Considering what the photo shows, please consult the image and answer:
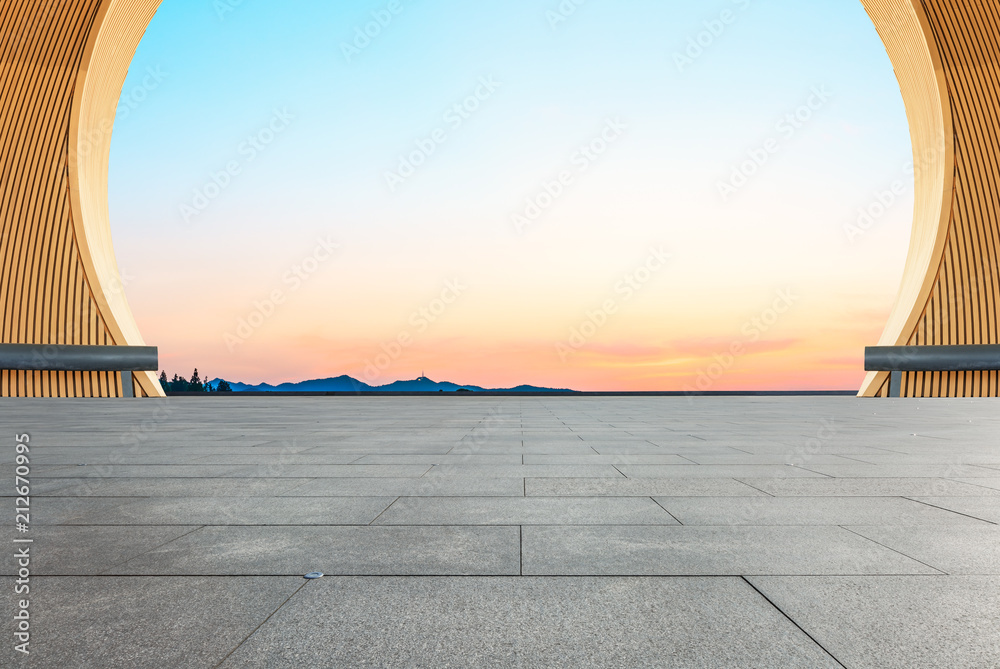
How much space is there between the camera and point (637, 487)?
17.9 ft

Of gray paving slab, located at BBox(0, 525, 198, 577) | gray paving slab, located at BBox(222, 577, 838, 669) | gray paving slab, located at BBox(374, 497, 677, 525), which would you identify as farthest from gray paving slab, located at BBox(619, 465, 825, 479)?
gray paving slab, located at BBox(0, 525, 198, 577)

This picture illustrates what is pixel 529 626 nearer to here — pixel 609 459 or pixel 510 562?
pixel 510 562

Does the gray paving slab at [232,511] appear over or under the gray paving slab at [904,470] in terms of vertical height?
under

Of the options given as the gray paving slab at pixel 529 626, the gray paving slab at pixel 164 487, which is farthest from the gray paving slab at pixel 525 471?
the gray paving slab at pixel 529 626

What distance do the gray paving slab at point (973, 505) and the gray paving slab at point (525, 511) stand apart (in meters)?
1.99

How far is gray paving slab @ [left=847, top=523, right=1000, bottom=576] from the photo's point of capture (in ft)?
10.6

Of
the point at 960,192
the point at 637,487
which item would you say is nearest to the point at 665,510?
the point at 637,487

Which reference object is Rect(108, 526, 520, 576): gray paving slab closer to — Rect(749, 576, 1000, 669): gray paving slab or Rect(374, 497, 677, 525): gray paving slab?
Rect(374, 497, 677, 525): gray paving slab

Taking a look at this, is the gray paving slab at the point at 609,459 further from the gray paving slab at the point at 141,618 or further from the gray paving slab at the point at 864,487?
the gray paving slab at the point at 141,618

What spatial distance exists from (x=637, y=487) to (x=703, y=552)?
1.96 m

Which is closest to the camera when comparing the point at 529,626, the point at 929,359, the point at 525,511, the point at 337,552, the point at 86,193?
the point at 529,626

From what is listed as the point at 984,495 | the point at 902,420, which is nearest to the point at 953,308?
the point at 902,420

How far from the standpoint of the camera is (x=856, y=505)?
15.4 ft

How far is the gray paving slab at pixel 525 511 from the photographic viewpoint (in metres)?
4.20
